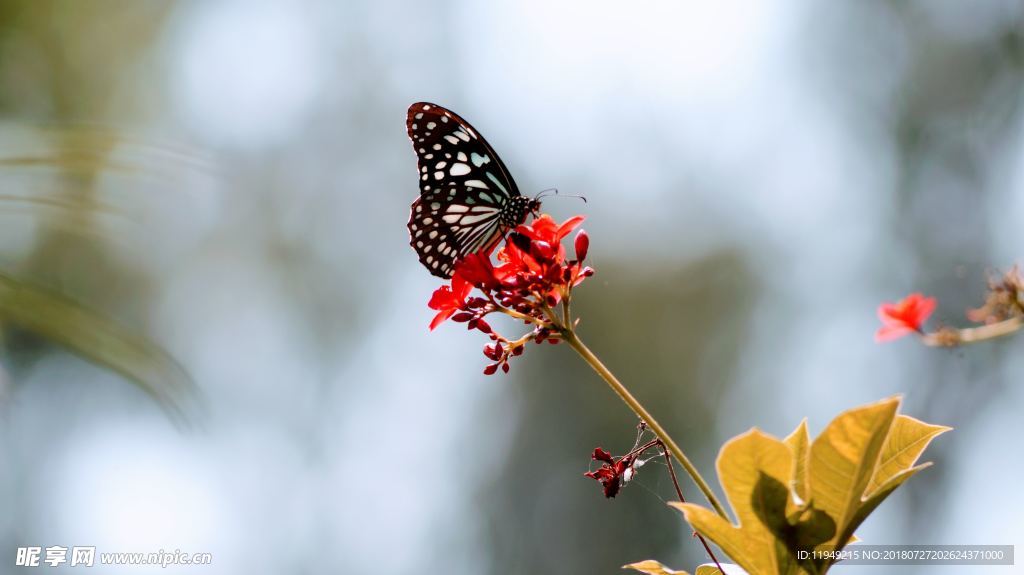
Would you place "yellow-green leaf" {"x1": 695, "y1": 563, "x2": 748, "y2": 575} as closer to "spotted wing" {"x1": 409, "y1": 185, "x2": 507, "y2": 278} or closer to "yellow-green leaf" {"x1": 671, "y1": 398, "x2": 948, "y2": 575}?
"yellow-green leaf" {"x1": 671, "y1": 398, "x2": 948, "y2": 575}

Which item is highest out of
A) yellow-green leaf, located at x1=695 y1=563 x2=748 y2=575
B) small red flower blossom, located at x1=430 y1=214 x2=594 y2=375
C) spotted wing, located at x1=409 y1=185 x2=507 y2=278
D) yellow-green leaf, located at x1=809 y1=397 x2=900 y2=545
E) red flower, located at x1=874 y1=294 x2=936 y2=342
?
spotted wing, located at x1=409 y1=185 x2=507 y2=278

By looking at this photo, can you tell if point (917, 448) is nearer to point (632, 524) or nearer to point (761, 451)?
point (761, 451)

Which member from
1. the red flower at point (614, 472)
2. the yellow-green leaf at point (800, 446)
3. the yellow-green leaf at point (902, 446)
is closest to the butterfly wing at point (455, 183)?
the red flower at point (614, 472)

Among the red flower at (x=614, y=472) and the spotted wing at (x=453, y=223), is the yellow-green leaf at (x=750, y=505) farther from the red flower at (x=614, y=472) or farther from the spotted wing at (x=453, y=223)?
the spotted wing at (x=453, y=223)

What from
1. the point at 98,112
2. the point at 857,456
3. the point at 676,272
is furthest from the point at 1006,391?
the point at 98,112

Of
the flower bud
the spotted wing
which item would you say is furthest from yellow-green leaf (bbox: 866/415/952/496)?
the spotted wing

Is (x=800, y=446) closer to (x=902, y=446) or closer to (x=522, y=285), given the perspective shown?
(x=902, y=446)
